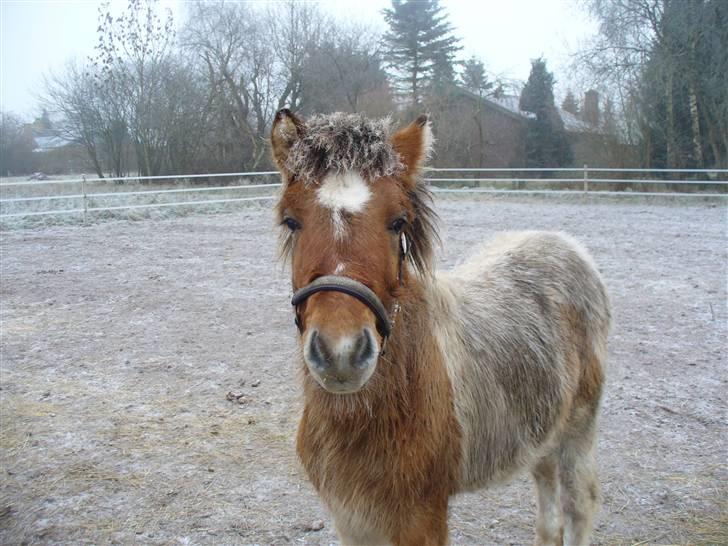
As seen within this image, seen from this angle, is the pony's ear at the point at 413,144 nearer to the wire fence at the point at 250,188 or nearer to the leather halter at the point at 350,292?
the leather halter at the point at 350,292

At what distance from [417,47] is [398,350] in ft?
81.8

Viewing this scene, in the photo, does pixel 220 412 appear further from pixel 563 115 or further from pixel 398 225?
pixel 563 115

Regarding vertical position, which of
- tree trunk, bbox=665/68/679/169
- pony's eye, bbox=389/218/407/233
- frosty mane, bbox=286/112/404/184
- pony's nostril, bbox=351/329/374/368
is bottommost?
pony's nostril, bbox=351/329/374/368

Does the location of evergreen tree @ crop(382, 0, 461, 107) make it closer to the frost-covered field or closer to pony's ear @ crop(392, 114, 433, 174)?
the frost-covered field

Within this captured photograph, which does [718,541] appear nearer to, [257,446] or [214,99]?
[257,446]

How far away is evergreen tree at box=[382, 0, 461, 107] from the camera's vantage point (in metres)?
23.6

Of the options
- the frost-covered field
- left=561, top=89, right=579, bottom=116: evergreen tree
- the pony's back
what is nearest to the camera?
the pony's back

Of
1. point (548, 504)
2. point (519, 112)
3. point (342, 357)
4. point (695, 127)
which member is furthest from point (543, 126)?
point (342, 357)

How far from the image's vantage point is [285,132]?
1970 millimetres

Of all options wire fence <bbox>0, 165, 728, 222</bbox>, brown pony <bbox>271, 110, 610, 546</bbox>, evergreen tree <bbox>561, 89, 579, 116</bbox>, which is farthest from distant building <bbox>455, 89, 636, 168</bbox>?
brown pony <bbox>271, 110, 610, 546</bbox>

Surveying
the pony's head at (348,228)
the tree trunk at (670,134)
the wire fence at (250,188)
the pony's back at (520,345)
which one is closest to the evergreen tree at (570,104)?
the wire fence at (250,188)

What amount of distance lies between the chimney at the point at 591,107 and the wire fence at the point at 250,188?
231 cm

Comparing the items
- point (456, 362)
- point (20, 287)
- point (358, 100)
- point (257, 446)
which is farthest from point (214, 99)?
point (456, 362)

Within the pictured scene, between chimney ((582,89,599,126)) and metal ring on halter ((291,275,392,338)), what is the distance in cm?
2260
